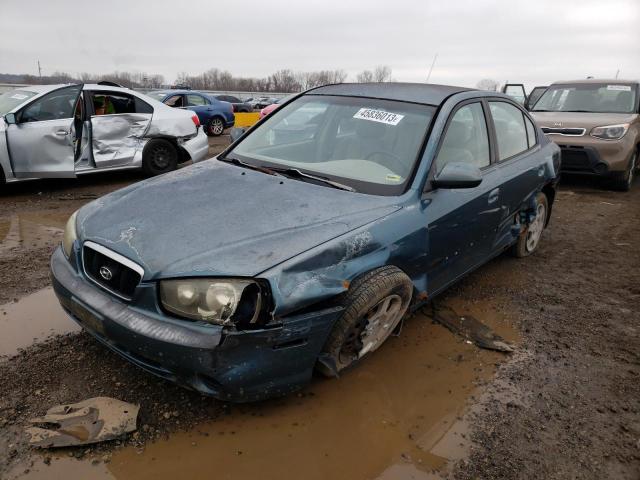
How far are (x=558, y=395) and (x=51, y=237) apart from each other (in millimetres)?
4760

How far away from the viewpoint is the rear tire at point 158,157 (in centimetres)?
751

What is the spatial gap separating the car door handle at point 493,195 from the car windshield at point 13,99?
20.0ft

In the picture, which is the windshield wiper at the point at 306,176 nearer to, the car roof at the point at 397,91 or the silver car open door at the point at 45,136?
the car roof at the point at 397,91

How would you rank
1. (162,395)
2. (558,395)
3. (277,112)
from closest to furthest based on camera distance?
(162,395) < (558,395) < (277,112)

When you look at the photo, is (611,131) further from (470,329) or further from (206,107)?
(206,107)

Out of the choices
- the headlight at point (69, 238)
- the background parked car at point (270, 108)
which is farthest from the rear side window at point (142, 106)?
the headlight at point (69, 238)

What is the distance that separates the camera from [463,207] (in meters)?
3.09

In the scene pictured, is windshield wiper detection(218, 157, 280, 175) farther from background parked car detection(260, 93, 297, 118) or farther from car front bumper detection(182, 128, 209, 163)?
car front bumper detection(182, 128, 209, 163)

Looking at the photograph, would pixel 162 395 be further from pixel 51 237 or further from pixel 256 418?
pixel 51 237

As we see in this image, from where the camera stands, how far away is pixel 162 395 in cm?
242

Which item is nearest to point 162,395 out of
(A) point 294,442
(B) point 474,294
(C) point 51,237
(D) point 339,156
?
(A) point 294,442

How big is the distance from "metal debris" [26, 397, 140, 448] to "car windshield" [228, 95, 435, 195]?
1.71 m

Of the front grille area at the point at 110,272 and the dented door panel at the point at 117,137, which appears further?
the dented door panel at the point at 117,137

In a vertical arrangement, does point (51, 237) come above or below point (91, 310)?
below
